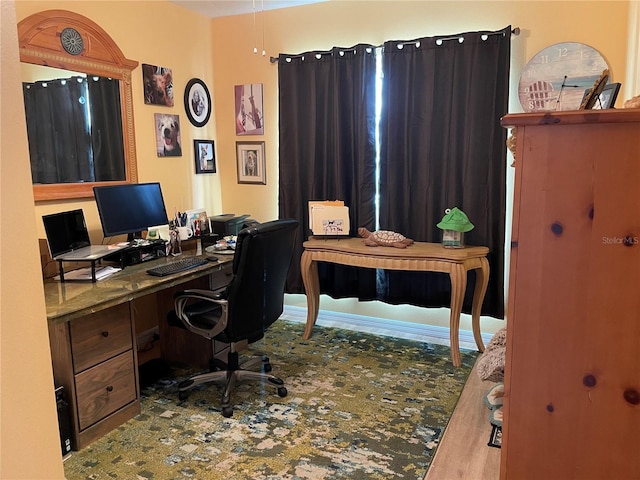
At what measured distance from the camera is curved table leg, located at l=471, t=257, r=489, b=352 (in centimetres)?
319

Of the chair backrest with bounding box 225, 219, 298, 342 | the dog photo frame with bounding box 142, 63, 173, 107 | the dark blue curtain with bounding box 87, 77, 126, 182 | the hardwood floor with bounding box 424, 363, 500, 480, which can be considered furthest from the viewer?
the dog photo frame with bounding box 142, 63, 173, 107

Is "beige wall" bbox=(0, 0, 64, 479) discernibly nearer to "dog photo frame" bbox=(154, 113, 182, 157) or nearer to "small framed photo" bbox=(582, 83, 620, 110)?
"small framed photo" bbox=(582, 83, 620, 110)

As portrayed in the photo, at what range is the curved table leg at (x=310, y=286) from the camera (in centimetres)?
354

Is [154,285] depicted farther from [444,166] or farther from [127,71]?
[444,166]

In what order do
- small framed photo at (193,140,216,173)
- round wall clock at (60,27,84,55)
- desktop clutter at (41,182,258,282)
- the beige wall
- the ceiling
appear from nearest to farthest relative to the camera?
1. the beige wall
2. desktop clutter at (41,182,258,282)
3. round wall clock at (60,27,84,55)
4. the ceiling
5. small framed photo at (193,140,216,173)

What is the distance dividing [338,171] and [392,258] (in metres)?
0.87

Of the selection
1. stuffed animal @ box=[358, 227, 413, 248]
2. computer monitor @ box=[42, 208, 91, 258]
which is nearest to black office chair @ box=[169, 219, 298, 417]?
computer monitor @ box=[42, 208, 91, 258]

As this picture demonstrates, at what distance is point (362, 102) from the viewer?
3566 millimetres

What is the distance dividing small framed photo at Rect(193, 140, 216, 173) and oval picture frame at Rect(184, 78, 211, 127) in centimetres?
16

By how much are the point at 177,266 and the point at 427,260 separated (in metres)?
1.55

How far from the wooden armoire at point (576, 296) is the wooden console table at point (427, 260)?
1.80 metres

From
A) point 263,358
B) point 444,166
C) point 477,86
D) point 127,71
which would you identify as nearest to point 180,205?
point 127,71

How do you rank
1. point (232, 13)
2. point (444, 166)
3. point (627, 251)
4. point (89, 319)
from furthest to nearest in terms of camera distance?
point (232, 13) < point (444, 166) < point (89, 319) < point (627, 251)

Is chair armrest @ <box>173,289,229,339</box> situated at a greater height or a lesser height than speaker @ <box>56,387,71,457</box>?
greater
